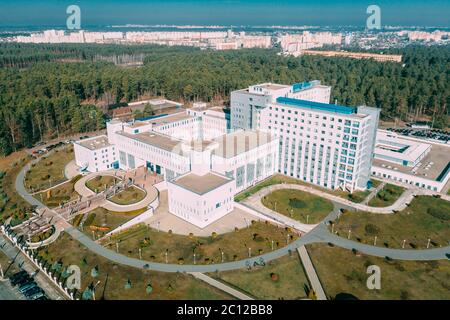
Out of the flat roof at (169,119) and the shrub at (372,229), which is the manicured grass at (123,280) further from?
the flat roof at (169,119)

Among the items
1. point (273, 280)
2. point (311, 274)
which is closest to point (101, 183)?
point (273, 280)

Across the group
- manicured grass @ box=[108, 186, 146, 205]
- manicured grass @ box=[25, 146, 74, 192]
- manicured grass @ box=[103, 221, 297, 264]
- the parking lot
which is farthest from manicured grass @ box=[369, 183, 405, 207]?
manicured grass @ box=[25, 146, 74, 192]

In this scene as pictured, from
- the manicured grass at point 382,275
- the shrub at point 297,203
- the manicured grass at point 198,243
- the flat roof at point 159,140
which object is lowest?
the manicured grass at point 382,275

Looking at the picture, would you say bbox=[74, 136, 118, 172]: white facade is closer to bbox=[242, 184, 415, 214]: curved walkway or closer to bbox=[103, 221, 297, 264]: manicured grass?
bbox=[103, 221, 297, 264]: manicured grass

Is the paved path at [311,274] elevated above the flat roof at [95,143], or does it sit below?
below

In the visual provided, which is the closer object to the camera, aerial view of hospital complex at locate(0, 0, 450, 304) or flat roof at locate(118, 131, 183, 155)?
aerial view of hospital complex at locate(0, 0, 450, 304)

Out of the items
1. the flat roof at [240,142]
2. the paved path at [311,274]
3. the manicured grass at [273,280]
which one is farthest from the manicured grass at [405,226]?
A: the flat roof at [240,142]
